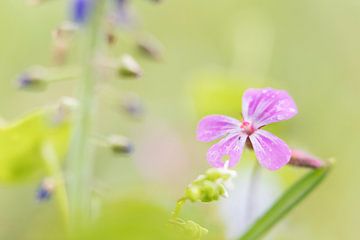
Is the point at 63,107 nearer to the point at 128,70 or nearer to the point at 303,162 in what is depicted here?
the point at 128,70

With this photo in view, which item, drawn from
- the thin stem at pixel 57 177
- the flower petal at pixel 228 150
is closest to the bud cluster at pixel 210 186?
the flower petal at pixel 228 150

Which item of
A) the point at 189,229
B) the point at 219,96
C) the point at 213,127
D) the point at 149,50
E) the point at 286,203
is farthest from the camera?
the point at 219,96

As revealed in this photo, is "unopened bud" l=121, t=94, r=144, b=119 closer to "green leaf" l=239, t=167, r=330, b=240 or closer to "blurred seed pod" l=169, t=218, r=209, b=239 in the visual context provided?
"green leaf" l=239, t=167, r=330, b=240

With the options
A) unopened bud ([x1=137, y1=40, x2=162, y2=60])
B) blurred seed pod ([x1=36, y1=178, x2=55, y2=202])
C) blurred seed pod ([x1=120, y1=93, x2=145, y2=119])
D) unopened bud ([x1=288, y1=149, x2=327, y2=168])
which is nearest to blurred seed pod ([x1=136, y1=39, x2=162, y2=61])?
unopened bud ([x1=137, y1=40, x2=162, y2=60])

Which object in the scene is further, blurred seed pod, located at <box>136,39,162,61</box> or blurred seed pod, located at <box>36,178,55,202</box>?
blurred seed pod, located at <box>136,39,162,61</box>

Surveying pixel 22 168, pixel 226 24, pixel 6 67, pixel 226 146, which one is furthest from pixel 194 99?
pixel 226 24

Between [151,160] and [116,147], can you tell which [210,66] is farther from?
[116,147]

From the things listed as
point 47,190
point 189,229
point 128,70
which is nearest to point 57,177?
point 47,190
